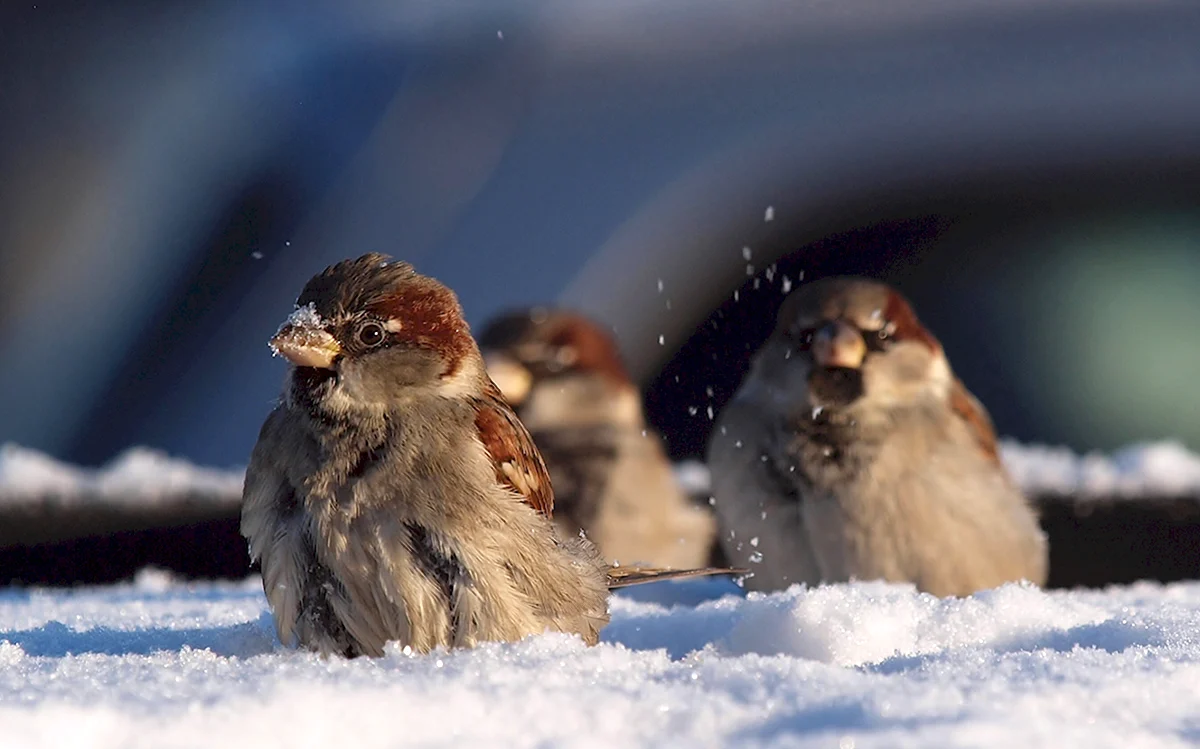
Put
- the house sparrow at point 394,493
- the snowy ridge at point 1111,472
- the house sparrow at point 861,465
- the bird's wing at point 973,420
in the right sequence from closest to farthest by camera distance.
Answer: the house sparrow at point 394,493 → the house sparrow at point 861,465 → the bird's wing at point 973,420 → the snowy ridge at point 1111,472

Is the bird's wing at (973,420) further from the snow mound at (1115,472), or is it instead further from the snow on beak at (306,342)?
the snow on beak at (306,342)

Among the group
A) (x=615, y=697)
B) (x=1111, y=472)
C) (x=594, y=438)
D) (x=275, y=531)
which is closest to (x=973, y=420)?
(x=1111, y=472)

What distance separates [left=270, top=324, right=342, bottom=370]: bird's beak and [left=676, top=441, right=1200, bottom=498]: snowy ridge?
2.23 m

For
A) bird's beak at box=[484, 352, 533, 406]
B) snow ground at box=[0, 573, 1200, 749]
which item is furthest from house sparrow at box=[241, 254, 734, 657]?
bird's beak at box=[484, 352, 533, 406]

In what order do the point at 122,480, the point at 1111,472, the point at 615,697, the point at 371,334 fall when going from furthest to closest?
the point at 1111,472, the point at 122,480, the point at 371,334, the point at 615,697

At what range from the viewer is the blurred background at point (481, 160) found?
11.5ft

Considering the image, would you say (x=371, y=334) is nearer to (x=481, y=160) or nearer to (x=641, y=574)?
(x=641, y=574)

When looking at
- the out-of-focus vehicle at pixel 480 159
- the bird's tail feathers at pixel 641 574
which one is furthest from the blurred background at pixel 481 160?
the bird's tail feathers at pixel 641 574

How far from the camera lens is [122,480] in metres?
3.58

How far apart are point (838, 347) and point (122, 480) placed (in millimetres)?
1647

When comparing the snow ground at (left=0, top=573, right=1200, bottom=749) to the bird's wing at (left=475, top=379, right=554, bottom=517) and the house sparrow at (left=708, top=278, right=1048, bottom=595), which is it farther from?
the house sparrow at (left=708, top=278, right=1048, bottom=595)

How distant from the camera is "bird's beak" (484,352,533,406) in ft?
13.6

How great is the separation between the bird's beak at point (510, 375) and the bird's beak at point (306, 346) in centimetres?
237

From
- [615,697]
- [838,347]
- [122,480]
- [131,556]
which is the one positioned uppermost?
[838,347]
